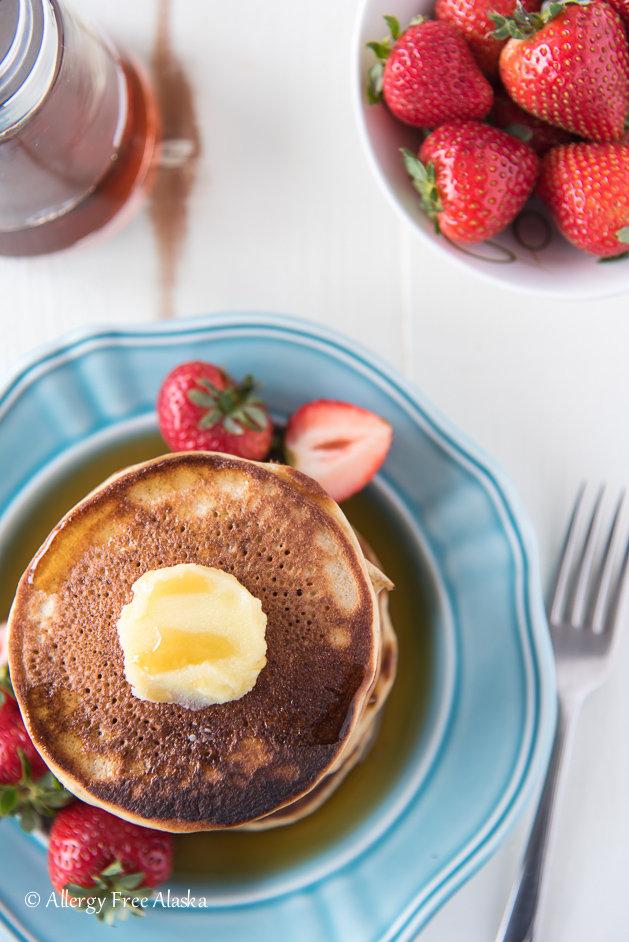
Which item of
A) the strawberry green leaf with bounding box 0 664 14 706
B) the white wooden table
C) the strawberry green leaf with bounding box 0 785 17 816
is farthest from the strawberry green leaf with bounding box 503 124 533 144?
the strawberry green leaf with bounding box 0 785 17 816

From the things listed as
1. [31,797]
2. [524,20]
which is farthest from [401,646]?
[524,20]

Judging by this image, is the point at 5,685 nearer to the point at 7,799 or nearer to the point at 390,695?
the point at 7,799

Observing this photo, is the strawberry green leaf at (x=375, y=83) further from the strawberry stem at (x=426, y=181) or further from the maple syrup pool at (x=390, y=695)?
the maple syrup pool at (x=390, y=695)

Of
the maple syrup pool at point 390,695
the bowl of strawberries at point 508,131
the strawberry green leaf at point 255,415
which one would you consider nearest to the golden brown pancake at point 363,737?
the maple syrup pool at point 390,695

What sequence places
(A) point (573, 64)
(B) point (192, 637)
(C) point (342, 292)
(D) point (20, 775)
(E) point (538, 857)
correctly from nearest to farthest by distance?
(B) point (192, 637) → (A) point (573, 64) → (D) point (20, 775) → (E) point (538, 857) → (C) point (342, 292)

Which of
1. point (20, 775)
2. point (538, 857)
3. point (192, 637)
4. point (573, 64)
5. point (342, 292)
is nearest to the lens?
point (192, 637)

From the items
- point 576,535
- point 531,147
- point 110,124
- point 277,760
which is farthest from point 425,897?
point 110,124

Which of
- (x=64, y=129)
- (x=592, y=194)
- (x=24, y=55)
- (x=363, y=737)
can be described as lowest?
(x=363, y=737)
